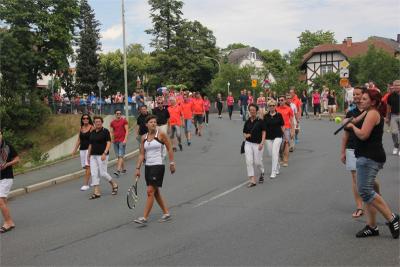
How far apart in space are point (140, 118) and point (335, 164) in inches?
214

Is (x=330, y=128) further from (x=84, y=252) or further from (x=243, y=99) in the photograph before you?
(x=84, y=252)

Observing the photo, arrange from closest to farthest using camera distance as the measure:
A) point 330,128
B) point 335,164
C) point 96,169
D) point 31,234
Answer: point 31,234 → point 96,169 → point 335,164 → point 330,128

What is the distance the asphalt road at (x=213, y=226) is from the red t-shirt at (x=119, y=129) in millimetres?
1274

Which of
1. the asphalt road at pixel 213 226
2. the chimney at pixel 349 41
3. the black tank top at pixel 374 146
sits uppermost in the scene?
the chimney at pixel 349 41

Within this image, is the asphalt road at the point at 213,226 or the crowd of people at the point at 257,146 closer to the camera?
the asphalt road at the point at 213,226

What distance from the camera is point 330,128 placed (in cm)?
2584

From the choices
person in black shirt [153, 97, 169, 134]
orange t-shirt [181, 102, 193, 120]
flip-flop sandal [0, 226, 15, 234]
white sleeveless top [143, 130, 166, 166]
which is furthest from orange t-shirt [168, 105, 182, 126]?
flip-flop sandal [0, 226, 15, 234]

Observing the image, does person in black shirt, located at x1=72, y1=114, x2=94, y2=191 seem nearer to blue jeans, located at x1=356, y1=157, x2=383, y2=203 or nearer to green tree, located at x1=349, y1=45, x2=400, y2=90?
blue jeans, located at x1=356, y1=157, x2=383, y2=203

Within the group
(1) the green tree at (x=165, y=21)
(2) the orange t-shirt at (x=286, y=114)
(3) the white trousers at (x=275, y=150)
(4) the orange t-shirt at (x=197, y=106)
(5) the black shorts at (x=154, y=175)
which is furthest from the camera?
(1) the green tree at (x=165, y=21)

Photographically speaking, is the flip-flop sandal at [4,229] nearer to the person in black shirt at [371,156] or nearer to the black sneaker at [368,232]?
the black sneaker at [368,232]

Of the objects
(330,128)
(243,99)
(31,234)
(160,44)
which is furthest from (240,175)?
(160,44)

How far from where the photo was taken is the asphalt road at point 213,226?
6737mm

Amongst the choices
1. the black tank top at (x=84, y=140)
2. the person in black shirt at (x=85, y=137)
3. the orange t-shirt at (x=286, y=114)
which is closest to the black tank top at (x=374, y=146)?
the person in black shirt at (x=85, y=137)

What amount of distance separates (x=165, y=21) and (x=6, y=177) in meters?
63.4
